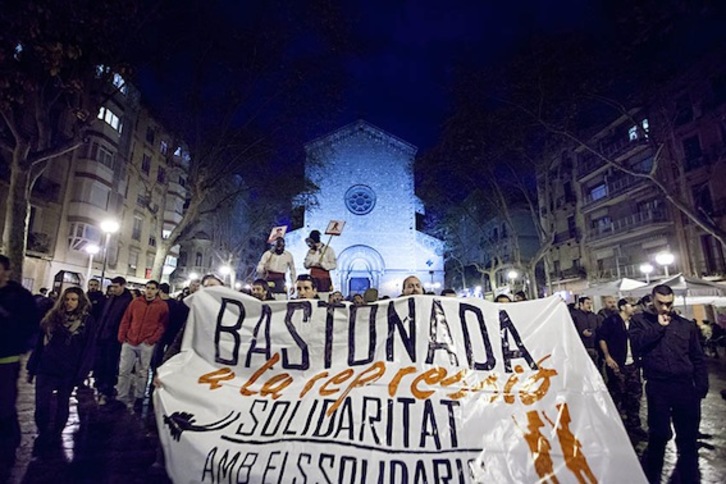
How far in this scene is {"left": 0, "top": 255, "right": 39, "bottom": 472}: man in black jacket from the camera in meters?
3.64

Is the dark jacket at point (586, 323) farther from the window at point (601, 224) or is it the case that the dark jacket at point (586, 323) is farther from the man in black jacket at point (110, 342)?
the window at point (601, 224)

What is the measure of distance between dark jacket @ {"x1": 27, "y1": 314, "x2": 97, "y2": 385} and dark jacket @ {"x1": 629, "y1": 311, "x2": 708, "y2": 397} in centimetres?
628

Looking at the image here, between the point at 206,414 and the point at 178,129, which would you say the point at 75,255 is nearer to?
the point at 178,129

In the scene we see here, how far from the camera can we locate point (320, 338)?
11.5 ft

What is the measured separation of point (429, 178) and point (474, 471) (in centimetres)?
2198

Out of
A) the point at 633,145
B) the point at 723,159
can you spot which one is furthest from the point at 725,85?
the point at 633,145

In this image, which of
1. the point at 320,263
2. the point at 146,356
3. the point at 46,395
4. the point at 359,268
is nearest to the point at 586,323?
the point at 320,263

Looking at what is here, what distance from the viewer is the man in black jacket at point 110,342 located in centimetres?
672

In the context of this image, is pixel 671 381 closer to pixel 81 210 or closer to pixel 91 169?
pixel 81 210

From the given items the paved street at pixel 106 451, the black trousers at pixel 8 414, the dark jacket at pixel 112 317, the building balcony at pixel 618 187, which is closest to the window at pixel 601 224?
the building balcony at pixel 618 187

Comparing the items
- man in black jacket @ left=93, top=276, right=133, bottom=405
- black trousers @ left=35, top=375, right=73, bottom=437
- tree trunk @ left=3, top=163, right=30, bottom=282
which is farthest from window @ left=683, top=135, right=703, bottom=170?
tree trunk @ left=3, top=163, right=30, bottom=282

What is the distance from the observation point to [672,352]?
3.97 m

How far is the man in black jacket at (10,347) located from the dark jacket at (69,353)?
1.56 ft

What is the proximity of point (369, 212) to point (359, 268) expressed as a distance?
206 inches
